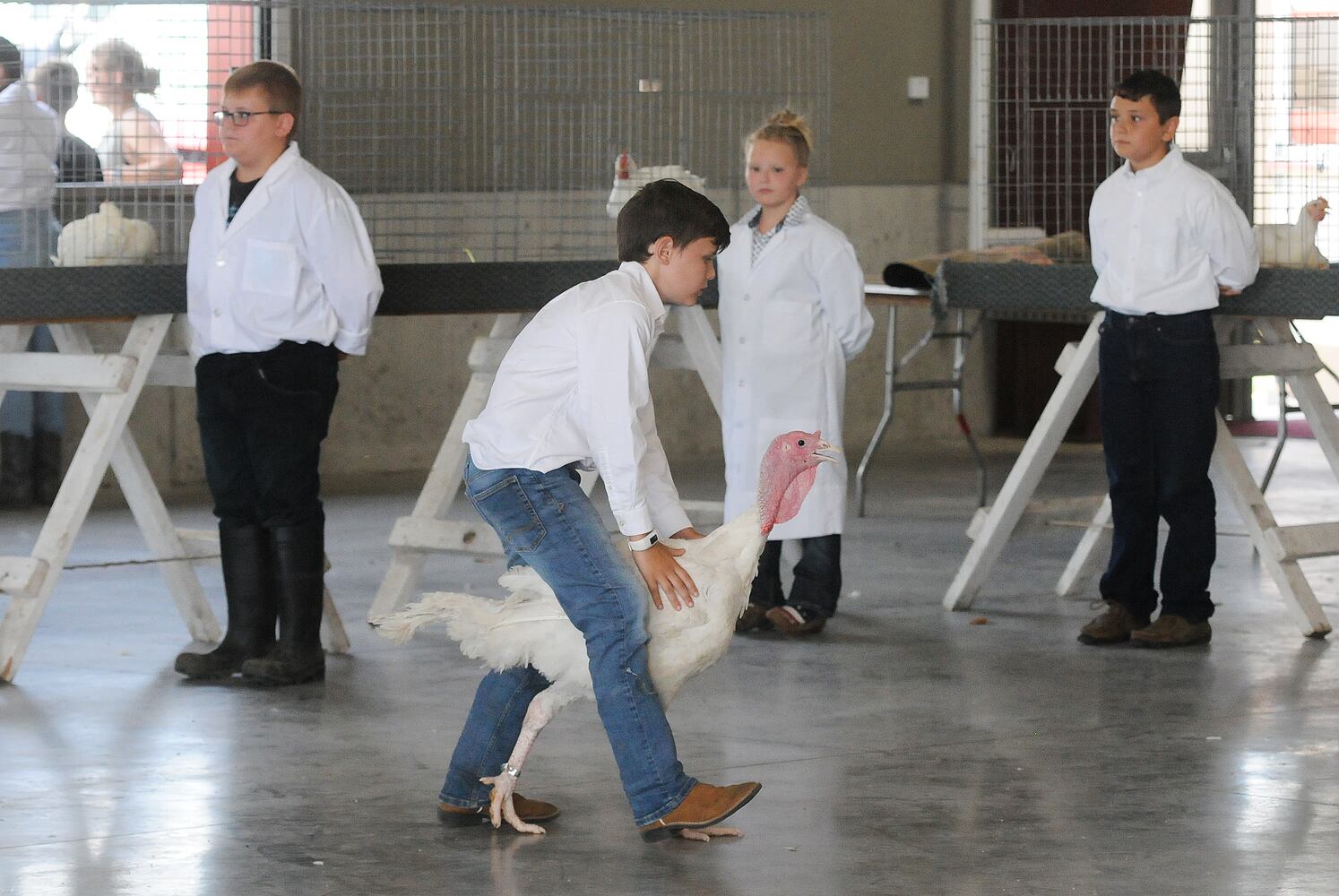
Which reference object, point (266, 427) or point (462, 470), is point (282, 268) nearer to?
point (266, 427)

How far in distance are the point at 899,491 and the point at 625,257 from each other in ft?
16.6

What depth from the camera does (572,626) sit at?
3.48 metres

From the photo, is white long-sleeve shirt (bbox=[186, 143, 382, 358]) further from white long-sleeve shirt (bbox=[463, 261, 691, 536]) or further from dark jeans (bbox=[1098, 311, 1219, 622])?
dark jeans (bbox=[1098, 311, 1219, 622])

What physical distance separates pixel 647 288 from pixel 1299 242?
2.63m

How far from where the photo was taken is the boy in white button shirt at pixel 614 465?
3.33 meters

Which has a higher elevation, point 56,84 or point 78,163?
point 56,84

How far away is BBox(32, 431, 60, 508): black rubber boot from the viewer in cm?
784

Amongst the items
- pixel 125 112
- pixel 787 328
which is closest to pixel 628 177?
pixel 787 328

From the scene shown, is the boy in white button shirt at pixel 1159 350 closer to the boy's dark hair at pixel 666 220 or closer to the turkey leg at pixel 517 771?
the boy's dark hair at pixel 666 220

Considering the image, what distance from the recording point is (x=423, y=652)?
→ 5164mm

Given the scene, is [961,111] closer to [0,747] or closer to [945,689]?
[945,689]

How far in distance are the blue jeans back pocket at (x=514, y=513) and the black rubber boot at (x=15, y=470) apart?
15.9 ft

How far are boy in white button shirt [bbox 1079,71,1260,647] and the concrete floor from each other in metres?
0.21

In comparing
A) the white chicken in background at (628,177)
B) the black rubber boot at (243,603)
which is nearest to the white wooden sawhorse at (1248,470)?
the white chicken in background at (628,177)
